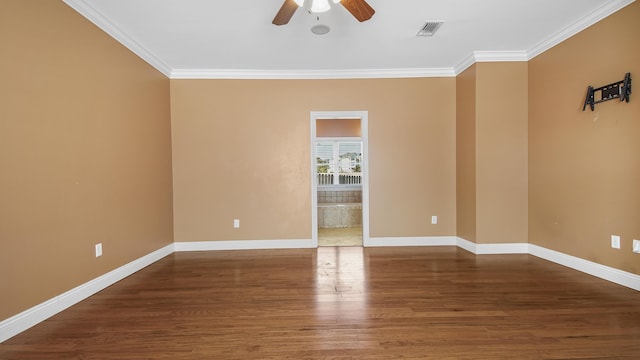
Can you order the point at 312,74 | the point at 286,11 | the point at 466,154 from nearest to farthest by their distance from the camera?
the point at 286,11 < the point at 466,154 < the point at 312,74

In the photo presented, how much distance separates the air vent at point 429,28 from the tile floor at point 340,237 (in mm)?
2957

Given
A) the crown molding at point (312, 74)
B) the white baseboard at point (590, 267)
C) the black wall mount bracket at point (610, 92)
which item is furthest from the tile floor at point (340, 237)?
the black wall mount bracket at point (610, 92)

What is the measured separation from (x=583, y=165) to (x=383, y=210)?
2306 mm

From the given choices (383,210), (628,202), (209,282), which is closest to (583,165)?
(628,202)

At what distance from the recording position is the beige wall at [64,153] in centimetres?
197

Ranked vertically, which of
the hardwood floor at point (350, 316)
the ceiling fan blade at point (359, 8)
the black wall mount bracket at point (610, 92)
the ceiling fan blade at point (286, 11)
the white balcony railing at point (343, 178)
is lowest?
the hardwood floor at point (350, 316)

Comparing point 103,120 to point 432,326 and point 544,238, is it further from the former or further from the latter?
point 544,238

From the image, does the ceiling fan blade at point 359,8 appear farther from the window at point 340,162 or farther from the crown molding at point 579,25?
the window at point 340,162

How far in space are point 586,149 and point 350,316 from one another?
294cm

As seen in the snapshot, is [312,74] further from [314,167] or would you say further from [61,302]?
[61,302]

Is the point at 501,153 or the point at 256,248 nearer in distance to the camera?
the point at 501,153

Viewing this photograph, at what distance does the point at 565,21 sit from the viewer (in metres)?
3.03

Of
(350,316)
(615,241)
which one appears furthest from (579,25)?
(350,316)

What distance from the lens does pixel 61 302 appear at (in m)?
2.32
